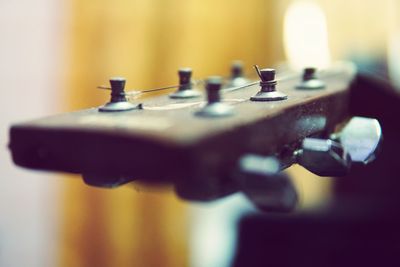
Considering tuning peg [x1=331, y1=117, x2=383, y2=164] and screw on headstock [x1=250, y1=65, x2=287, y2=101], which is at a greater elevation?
screw on headstock [x1=250, y1=65, x2=287, y2=101]

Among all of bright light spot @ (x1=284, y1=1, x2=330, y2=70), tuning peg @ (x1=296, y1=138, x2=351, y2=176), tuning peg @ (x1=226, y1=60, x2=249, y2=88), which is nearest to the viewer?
tuning peg @ (x1=296, y1=138, x2=351, y2=176)

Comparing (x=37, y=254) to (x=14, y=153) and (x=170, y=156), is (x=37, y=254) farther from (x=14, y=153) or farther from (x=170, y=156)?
(x=170, y=156)

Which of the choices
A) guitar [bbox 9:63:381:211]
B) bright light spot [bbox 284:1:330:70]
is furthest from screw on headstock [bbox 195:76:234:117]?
bright light spot [bbox 284:1:330:70]

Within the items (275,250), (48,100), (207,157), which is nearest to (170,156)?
(207,157)

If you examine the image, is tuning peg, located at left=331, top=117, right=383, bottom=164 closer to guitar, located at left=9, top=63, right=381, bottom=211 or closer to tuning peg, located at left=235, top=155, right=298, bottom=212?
guitar, located at left=9, top=63, right=381, bottom=211

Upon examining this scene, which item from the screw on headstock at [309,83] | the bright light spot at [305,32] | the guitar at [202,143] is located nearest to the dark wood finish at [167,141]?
the guitar at [202,143]

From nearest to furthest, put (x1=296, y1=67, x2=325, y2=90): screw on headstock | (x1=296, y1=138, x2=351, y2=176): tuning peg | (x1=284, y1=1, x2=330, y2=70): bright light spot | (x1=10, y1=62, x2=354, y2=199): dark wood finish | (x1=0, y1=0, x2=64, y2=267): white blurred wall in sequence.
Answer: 1. (x1=10, y1=62, x2=354, y2=199): dark wood finish
2. (x1=296, y1=138, x2=351, y2=176): tuning peg
3. (x1=296, y1=67, x2=325, y2=90): screw on headstock
4. (x1=0, y1=0, x2=64, y2=267): white blurred wall
5. (x1=284, y1=1, x2=330, y2=70): bright light spot

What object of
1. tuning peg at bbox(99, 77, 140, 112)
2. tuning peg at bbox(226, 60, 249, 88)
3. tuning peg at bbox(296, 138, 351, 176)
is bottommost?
tuning peg at bbox(296, 138, 351, 176)

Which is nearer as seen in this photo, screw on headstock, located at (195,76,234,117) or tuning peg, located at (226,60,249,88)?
screw on headstock, located at (195,76,234,117)

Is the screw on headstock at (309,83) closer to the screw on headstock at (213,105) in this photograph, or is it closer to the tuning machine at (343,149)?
the tuning machine at (343,149)
